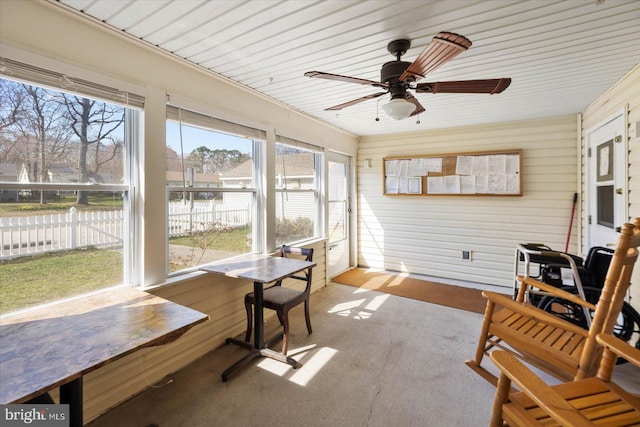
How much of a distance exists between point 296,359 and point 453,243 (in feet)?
10.5

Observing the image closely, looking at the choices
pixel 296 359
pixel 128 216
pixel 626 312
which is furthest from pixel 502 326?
pixel 128 216

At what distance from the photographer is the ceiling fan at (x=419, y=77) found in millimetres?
1406

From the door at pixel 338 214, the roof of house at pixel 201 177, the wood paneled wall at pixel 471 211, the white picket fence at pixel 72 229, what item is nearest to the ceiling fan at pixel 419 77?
the roof of house at pixel 201 177

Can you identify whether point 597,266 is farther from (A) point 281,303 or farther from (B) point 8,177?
(B) point 8,177

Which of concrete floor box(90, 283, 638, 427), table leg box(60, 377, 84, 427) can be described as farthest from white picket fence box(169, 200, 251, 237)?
table leg box(60, 377, 84, 427)

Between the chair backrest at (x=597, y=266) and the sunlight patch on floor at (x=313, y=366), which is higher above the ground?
the chair backrest at (x=597, y=266)

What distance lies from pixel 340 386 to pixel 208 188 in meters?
1.98

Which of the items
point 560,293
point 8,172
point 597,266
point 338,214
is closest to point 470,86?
point 560,293

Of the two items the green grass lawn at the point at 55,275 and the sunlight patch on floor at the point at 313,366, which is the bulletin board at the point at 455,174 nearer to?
the sunlight patch on floor at the point at 313,366

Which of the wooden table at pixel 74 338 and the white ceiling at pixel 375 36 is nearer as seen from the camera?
the wooden table at pixel 74 338

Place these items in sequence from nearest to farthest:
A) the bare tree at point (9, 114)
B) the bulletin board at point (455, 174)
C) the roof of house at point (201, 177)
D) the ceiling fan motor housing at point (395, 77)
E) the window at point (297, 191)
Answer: the bare tree at point (9, 114), the ceiling fan motor housing at point (395, 77), the roof of house at point (201, 177), the window at point (297, 191), the bulletin board at point (455, 174)

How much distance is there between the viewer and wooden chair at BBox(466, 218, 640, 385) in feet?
4.79

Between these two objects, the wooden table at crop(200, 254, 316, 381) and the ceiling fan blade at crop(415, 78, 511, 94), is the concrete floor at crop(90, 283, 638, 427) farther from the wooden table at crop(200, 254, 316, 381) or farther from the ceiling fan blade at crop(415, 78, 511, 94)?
the ceiling fan blade at crop(415, 78, 511, 94)

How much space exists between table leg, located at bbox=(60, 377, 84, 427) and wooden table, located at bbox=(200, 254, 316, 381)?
3.33ft
